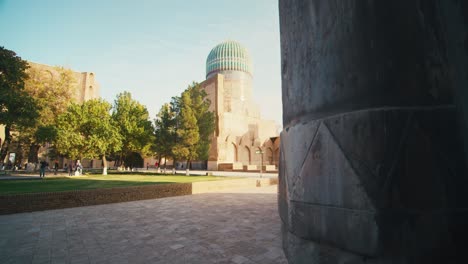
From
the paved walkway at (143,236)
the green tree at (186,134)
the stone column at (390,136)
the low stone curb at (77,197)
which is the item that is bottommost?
the paved walkway at (143,236)

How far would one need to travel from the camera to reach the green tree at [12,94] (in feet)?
50.4

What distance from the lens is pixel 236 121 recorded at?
54.8 m

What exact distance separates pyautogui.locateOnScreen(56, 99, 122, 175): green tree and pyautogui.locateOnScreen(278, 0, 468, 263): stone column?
24.8 metres

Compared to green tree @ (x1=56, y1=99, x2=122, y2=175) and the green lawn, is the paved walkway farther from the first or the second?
green tree @ (x1=56, y1=99, x2=122, y2=175)

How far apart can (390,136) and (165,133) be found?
24.6m

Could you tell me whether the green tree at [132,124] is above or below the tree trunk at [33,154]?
above

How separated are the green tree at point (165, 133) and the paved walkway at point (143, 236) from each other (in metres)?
16.6

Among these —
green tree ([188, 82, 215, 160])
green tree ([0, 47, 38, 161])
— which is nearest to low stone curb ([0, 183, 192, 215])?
green tree ([0, 47, 38, 161])

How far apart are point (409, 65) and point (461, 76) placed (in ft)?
1.08

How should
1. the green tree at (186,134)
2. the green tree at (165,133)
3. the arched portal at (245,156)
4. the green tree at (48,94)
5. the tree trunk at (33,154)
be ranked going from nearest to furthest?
the green tree at (186,134), the green tree at (165,133), the green tree at (48,94), the tree trunk at (33,154), the arched portal at (245,156)

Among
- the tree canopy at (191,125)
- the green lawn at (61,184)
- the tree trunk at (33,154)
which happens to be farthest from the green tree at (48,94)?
the tree canopy at (191,125)

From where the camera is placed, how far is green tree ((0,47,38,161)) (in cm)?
1537

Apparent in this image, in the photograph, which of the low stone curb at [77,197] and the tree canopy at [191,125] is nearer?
the low stone curb at [77,197]

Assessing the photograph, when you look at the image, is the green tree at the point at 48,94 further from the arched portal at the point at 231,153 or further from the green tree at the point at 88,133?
the arched portal at the point at 231,153
